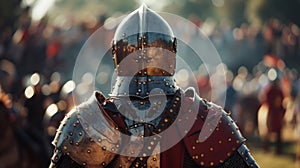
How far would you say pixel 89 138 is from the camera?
5.38 m

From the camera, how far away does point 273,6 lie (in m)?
32.3

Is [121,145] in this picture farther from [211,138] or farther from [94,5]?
[94,5]

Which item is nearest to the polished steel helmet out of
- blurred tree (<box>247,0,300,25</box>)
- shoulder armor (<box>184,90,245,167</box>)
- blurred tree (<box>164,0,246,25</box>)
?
shoulder armor (<box>184,90,245,167</box>)

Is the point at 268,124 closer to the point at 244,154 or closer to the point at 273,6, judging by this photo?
the point at 244,154

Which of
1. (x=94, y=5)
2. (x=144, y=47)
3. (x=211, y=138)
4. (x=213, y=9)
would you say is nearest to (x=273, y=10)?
(x=213, y=9)

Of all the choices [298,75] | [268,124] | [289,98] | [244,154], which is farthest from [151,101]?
[298,75]

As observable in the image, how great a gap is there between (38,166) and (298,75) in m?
11.9

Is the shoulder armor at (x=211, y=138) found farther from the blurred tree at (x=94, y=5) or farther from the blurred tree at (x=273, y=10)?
the blurred tree at (x=94, y=5)

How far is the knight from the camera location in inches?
210

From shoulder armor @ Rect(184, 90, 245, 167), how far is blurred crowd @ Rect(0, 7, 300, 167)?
14.5 feet

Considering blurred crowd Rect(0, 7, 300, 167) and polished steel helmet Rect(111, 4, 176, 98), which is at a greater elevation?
blurred crowd Rect(0, 7, 300, 167)

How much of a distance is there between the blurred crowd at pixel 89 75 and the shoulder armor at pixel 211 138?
443 centimetres

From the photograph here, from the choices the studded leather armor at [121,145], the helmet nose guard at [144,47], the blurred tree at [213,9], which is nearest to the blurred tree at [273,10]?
the blurred tree at [213,9]

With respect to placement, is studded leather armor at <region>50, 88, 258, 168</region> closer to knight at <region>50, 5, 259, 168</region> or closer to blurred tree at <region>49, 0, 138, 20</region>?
knight at <region>50, 5, 259, 168</region>
